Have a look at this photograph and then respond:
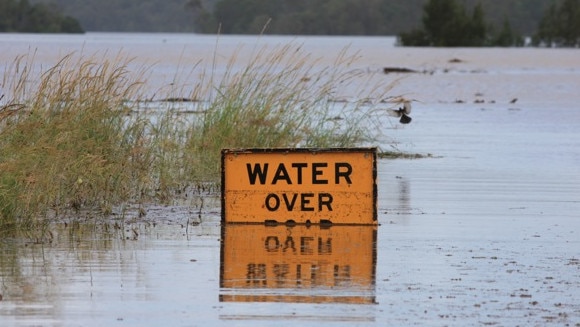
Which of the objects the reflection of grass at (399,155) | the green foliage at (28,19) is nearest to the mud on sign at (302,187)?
the reflection of grass at (399,155)

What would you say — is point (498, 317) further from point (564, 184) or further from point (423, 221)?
point (564, 184)

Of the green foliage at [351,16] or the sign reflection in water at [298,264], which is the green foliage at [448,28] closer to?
the green foliage at [351,16]

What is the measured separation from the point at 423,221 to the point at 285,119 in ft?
14.1

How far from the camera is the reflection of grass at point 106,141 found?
464 inches

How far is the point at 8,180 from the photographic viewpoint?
37.3ft

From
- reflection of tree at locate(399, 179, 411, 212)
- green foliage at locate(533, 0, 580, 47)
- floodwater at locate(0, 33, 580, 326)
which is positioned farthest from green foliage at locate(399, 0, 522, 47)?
floodwater at locate(0, 33, 580, 326)

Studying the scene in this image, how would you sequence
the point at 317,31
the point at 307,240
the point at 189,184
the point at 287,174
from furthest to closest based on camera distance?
the point at 317,31
the point at 189,184
the point at 287,174
the point at 307,240

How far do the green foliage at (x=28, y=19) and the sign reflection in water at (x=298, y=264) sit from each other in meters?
162

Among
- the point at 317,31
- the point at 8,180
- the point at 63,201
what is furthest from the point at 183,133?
the point at 317,31

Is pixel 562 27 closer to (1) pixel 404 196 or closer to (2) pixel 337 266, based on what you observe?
(1) pixel 404 196

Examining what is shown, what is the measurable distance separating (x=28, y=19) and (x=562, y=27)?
220 feet

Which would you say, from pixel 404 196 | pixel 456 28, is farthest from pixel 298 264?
pixel 456 28

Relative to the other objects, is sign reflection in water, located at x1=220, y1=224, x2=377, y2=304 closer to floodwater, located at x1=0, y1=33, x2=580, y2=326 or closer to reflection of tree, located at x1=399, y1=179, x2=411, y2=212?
floodwater, located at x1=0, y1=33, x2=580, y2=326

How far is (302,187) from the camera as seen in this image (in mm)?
11773
